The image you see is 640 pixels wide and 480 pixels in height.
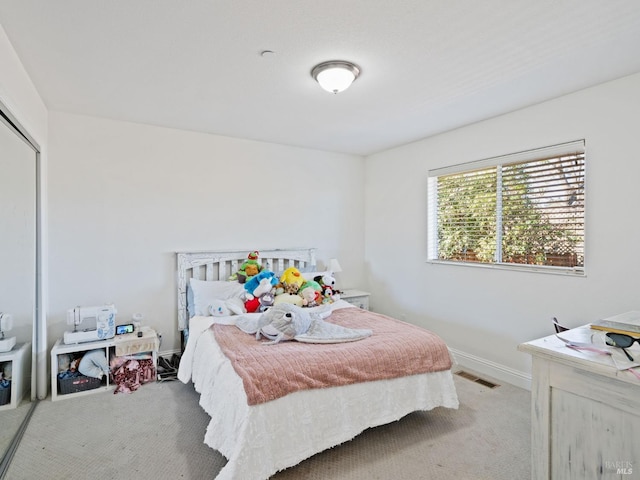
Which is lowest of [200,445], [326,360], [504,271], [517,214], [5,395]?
[200,445]

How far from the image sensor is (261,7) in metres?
1.65

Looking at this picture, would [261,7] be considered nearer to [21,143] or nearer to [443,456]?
[21,143]

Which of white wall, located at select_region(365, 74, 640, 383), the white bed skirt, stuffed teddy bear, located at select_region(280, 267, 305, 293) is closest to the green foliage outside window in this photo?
white wall, located at select_region(365, 74, 640, 383)

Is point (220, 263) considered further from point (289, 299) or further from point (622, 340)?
point (622, 340)

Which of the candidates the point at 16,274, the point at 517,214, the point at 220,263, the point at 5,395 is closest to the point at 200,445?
the point at 5,395

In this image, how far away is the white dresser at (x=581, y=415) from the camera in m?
1.09

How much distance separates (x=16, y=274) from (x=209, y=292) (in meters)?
1.44

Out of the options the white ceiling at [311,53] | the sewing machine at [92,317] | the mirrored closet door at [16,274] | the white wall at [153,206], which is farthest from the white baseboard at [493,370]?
the mirrored closet door at [16,274]

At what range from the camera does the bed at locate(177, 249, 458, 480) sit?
5.73 ft

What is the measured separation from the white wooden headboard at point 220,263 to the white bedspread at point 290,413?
1.18 m

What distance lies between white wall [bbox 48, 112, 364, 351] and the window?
5.31ft

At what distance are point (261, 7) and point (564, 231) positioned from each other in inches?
106

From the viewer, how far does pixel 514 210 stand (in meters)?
3.08

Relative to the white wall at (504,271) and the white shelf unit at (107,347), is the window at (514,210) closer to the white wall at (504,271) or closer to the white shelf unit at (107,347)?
the white wall at (504,271)
